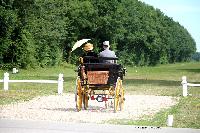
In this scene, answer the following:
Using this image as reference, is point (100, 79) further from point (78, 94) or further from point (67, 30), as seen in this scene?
point (67, 30)

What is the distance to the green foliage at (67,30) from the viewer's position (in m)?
45.9

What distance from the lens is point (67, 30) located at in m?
58.2

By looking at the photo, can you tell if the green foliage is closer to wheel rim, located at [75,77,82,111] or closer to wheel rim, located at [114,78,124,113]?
wheel rim, located at [75,77,82,111]

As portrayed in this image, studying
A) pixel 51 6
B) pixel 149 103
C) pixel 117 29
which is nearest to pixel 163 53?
pixel 117 29

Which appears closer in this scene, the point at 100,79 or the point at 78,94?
the point at 100,79

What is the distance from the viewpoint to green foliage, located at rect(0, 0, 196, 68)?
4594 cm

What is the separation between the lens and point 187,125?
11422mm

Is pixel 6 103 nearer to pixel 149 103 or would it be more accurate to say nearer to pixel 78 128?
pixel 149 103

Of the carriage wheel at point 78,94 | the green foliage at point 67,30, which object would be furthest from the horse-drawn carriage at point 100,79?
the green foliage at point 67,30

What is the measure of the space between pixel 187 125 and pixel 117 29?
66.1 meters

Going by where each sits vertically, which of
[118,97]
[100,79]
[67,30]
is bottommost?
[118,97]

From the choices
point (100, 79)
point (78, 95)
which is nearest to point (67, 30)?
point (78, 95)

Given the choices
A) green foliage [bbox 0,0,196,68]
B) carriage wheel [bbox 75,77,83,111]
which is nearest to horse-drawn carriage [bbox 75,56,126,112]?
carriage wheel [bbox 75,77,83,111]

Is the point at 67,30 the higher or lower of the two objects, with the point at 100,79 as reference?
higher
